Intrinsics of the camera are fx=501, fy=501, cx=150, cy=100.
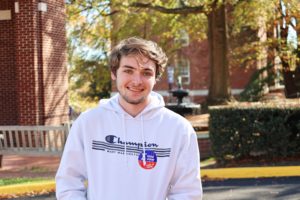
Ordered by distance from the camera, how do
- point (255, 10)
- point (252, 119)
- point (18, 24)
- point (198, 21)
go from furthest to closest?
point (198, 21)
point (255, 10)
point (18, 24)
point (252, 119)

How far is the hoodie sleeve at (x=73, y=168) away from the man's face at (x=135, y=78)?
0.32 m

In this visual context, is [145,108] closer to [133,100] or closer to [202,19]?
[133,100]

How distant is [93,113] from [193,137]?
564mm

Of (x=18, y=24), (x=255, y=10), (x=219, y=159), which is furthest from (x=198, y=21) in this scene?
(x=219, y=159)

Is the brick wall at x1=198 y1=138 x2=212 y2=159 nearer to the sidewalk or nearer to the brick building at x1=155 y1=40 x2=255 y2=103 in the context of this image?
the sidewalk

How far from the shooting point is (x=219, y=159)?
33.5ft

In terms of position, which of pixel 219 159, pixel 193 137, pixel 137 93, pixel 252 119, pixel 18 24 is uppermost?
pixel 18 24

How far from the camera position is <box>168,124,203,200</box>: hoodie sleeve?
2.65m

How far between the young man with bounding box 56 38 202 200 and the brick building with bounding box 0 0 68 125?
38.0 ft

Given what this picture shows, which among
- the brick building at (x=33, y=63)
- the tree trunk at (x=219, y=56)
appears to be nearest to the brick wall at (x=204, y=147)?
the brick building at (x=33, y=63)

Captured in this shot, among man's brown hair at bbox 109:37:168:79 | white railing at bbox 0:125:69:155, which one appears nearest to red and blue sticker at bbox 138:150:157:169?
man's brown hair at bbox 109:37:168:79

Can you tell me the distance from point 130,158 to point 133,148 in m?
0.06

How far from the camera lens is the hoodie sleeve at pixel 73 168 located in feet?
8.80

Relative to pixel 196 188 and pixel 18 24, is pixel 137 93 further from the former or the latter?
pixel 18 24
